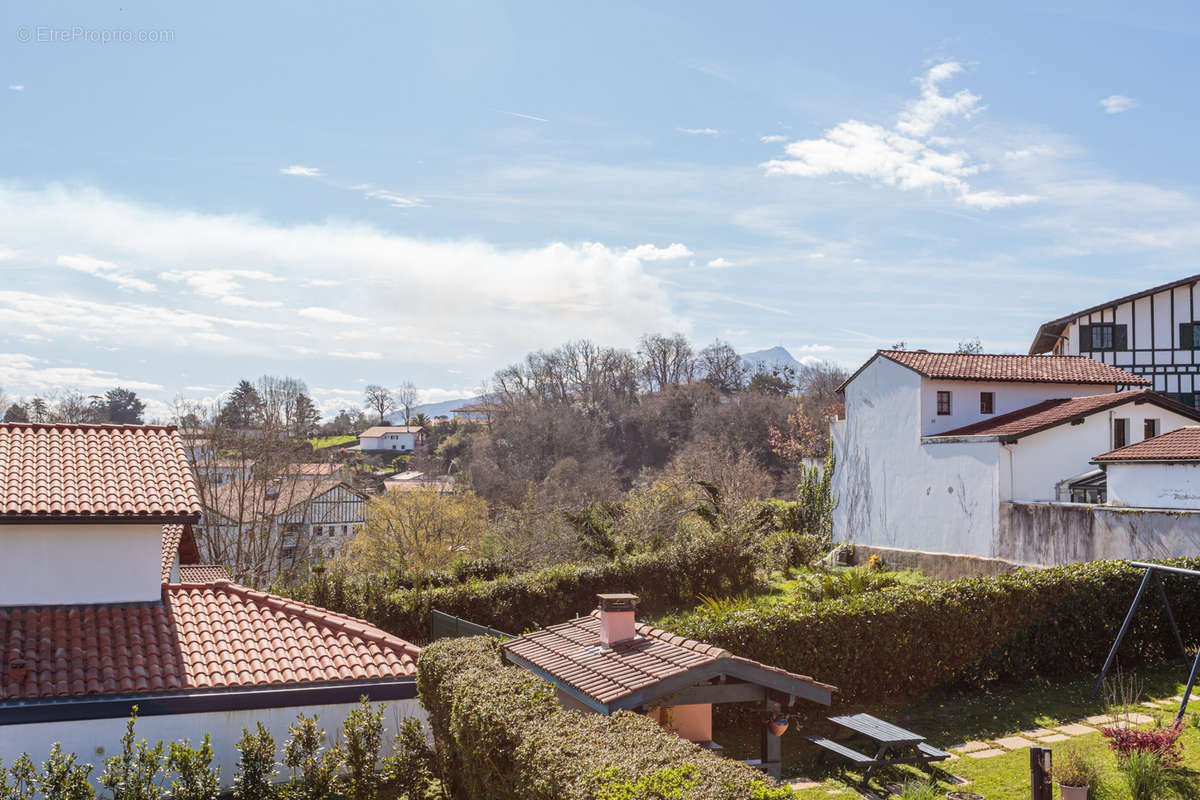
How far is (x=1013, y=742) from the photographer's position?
11820 mm

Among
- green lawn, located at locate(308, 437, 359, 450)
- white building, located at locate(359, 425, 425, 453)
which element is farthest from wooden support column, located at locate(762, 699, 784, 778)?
white building, located at locate(359, 425, 425, 453)

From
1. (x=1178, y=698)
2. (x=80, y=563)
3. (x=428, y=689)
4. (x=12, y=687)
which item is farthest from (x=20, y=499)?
(x=1178, y=698)

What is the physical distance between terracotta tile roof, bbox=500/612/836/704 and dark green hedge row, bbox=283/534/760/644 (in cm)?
997

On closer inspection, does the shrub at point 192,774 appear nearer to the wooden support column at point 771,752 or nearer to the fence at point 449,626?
the wooden support column at point 771,752

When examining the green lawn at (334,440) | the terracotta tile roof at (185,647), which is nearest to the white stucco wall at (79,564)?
the terracotta tile roof at (185,647)

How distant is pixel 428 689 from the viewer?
36.7ft

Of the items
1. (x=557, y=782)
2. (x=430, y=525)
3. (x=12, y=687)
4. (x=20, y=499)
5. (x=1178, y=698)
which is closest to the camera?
(x=557, y=782)

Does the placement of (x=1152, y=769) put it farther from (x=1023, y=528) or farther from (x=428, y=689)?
(x=1023, y=528)

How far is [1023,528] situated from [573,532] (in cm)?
1328

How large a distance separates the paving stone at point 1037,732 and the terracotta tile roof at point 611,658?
3937 millimetres

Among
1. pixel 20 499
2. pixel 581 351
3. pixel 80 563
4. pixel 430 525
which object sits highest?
pixel 581 351

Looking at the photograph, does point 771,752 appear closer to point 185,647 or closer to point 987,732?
point 987,732

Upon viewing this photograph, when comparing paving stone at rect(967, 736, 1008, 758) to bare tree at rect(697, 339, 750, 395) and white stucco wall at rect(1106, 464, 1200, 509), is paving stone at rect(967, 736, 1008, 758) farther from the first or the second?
bare tree at rect(697, 339, 750, 395)

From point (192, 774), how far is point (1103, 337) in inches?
1462
